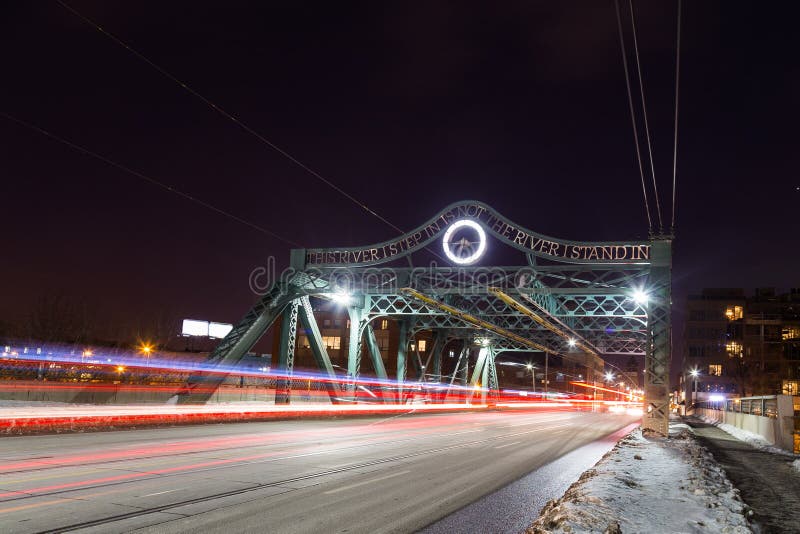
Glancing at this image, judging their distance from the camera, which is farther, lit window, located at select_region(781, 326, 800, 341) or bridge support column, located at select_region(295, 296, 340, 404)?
lit window, located at select_region(781, 326, 800, 341)

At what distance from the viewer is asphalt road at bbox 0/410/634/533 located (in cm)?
816

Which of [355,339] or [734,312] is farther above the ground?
[734,312]

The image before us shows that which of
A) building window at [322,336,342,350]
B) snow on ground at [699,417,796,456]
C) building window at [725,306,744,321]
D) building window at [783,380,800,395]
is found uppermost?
building window at [725,306,744,321]

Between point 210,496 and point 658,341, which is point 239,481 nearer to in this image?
point 210,496

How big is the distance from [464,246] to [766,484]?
2109 cm

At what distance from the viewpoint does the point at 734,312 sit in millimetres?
110188

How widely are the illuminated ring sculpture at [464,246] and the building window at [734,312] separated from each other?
9343 cm

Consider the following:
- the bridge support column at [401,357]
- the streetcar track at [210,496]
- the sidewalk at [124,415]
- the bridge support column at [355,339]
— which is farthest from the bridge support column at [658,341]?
the bridge support column at [401,357]

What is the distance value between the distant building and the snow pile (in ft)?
301

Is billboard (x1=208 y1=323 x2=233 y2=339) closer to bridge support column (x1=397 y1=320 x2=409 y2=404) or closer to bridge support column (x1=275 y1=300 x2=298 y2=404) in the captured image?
bridge support column (x1=397 y1=320 x2=409 y2=404)

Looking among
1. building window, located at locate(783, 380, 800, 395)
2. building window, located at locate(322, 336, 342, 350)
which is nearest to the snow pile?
building window, located at locate(322, 336, 342, 350)

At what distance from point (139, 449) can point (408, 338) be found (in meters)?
32.1

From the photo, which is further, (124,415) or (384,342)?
(384,342)

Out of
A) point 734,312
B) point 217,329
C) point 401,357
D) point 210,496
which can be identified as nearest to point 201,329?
point 217,329
